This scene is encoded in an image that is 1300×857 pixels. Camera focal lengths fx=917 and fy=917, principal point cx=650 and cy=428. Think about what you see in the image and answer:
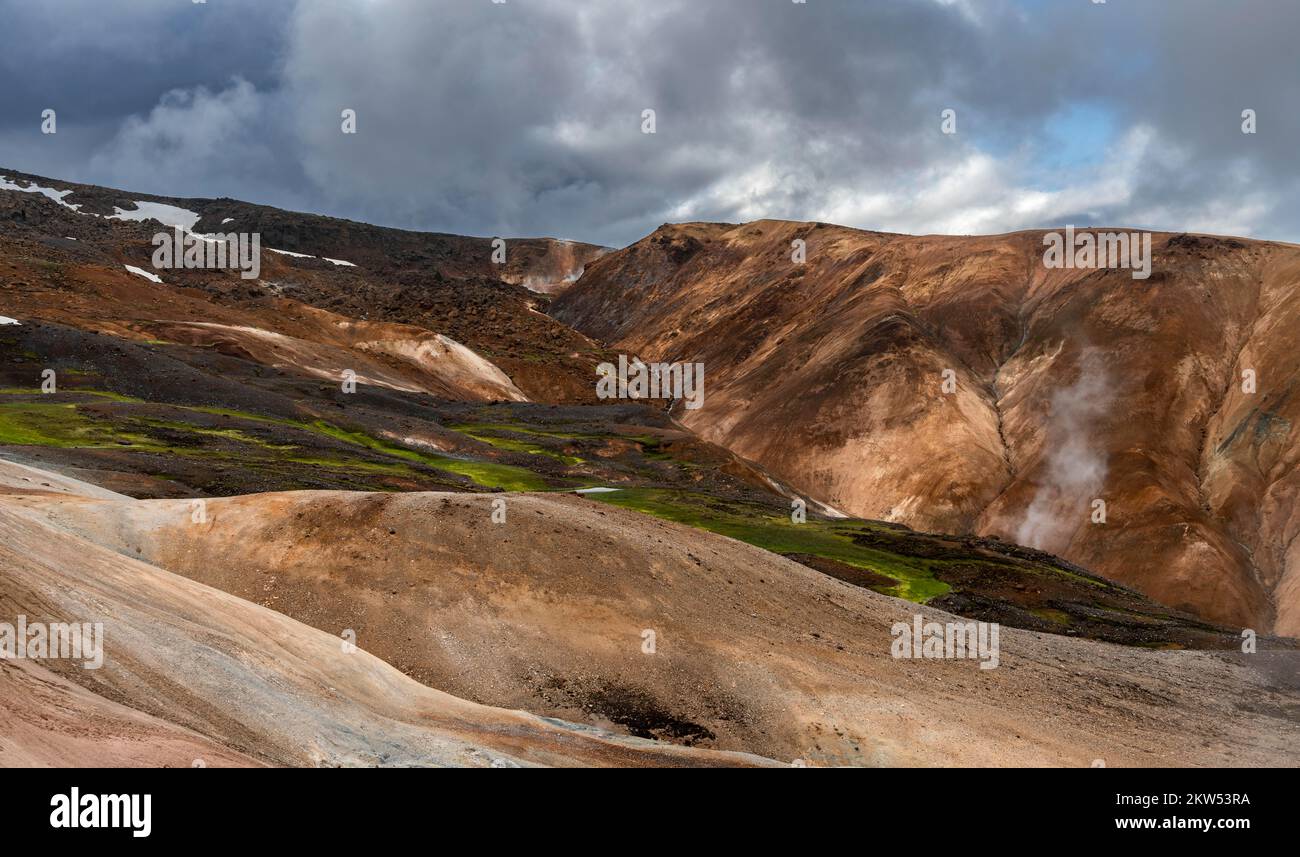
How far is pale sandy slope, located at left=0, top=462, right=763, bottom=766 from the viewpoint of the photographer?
13203mm

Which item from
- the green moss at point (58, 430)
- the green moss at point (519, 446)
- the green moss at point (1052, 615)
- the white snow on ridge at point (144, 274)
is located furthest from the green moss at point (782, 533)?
the white snow on ridge at point (144, 274)

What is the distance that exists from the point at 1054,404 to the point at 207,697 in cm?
9881

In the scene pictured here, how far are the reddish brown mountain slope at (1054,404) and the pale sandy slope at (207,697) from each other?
6955 cm

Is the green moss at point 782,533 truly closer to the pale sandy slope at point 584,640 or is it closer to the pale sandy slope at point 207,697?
the pale sandy slope at point 584,640

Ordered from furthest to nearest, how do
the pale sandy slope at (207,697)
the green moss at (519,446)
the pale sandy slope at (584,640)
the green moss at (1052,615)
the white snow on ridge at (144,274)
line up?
the white snow on ridge at (144,274) → the green moss at (519,446) → the green moss at (1052,615) → the pale sandy slope at (584,640) → the pale sandy slope at (207,697)

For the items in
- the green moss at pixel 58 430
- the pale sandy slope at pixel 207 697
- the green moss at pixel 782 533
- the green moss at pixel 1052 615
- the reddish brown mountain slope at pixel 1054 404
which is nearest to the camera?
the pale sandy slope at pixel 207 697

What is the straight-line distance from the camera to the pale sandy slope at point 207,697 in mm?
13203

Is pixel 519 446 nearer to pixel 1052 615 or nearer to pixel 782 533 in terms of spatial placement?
pixel 782 533

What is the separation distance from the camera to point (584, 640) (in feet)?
89.8

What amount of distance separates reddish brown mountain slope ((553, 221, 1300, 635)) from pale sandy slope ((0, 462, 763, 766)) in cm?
6955

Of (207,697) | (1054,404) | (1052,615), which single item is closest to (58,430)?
(207,697)
